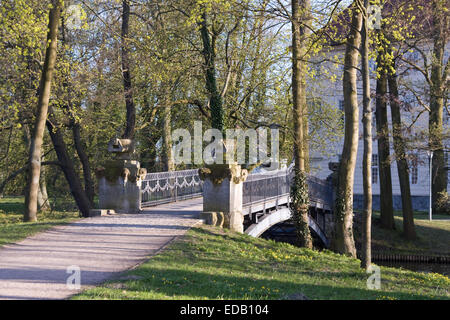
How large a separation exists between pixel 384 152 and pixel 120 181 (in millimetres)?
14075

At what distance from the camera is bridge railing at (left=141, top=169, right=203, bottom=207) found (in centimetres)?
1856

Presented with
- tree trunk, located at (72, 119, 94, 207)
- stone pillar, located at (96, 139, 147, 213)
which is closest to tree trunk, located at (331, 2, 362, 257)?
stone pillar, located at (96, 139, 147, 213)

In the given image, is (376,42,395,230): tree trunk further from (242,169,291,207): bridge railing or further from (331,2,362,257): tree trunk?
(331,2,362,257): tree trunk

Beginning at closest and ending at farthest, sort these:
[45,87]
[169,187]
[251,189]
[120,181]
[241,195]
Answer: [45,87] < [241,195] < [120,181] < [251,189] < [169,187]

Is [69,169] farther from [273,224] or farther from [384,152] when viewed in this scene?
[384,152]

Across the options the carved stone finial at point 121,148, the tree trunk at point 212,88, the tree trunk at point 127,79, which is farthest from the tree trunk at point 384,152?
the carved stone finial at point 121,148

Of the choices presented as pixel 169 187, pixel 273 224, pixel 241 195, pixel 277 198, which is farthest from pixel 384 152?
pixel 241 195

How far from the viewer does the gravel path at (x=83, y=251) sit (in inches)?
309

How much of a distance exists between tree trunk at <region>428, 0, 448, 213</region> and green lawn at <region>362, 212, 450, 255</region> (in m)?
2.96

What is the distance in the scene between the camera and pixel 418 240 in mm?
25594

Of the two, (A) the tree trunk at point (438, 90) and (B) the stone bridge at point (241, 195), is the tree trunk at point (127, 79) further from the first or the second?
(A) the tree trunk at point (438, 90)
